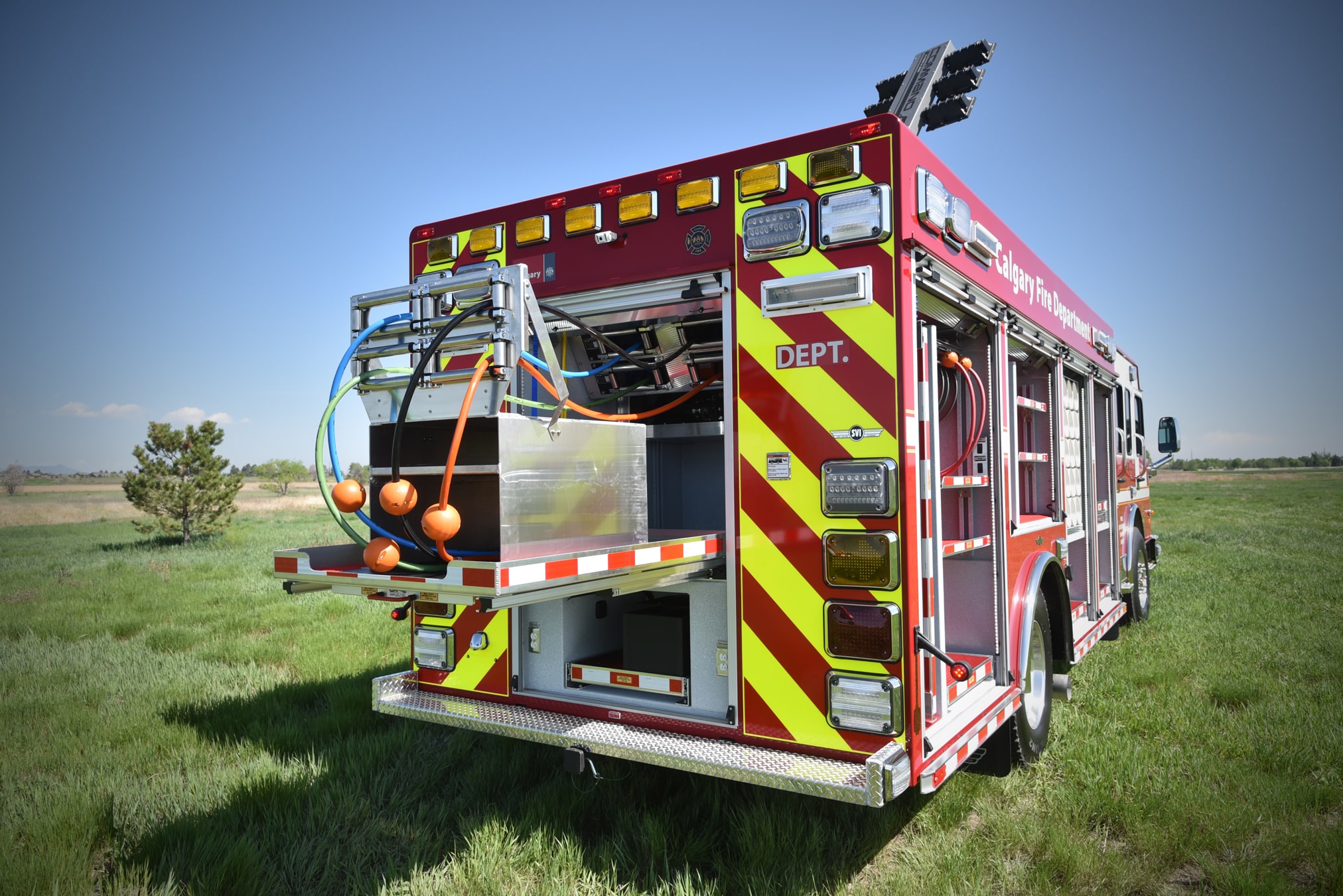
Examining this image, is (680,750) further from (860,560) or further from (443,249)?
(443,249)

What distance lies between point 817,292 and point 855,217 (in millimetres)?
290

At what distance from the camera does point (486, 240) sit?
12.6 ft

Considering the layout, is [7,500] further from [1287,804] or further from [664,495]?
[1287,804]

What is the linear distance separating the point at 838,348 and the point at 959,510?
196cm

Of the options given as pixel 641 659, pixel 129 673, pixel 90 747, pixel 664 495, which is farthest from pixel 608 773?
pixel 129 673

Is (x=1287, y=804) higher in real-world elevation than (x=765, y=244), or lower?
lower

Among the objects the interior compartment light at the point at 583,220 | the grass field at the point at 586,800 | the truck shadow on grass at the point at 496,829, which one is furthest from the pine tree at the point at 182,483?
the interior compartment light at the point at 583,220

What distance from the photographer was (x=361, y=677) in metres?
6.05

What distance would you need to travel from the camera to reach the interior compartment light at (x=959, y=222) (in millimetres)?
3154

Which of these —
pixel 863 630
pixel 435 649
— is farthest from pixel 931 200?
pixel 435 649

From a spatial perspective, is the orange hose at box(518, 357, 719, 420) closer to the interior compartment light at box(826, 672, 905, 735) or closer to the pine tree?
the interior compartment light at box(826, 672, 905, 735)

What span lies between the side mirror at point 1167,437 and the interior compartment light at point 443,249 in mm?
8612

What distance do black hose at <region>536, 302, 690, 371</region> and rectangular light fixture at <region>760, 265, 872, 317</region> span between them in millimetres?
756

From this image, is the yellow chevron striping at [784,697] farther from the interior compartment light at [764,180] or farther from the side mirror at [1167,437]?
the side mirror at [1167,437]
